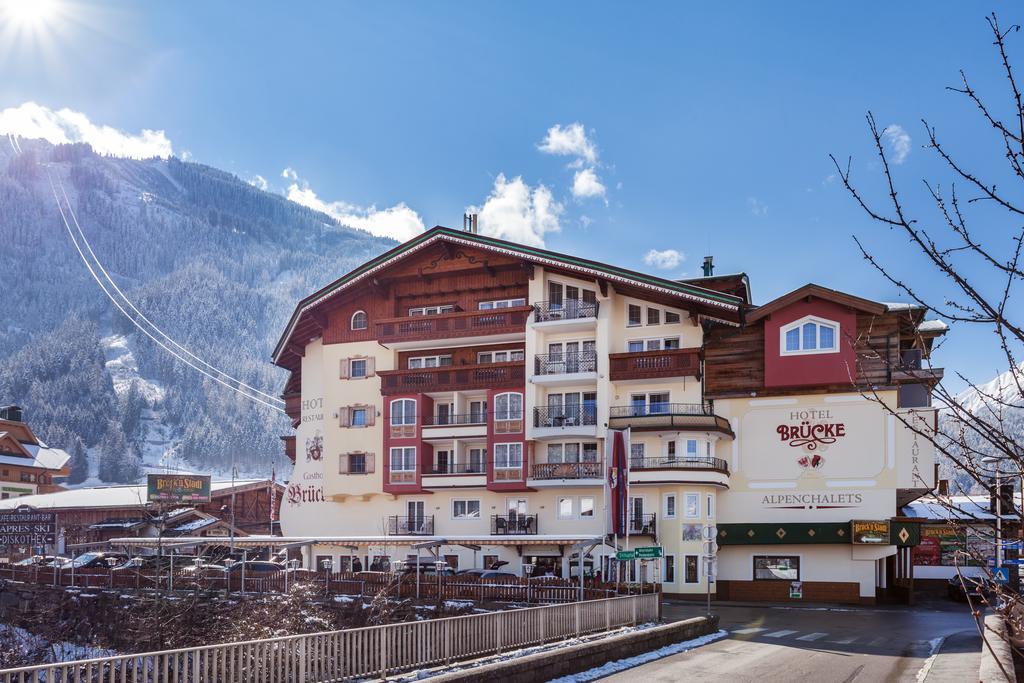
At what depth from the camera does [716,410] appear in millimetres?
52500

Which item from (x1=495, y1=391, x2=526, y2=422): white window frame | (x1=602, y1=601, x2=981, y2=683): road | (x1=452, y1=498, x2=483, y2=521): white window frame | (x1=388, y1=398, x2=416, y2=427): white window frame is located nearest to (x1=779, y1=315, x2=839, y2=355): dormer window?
(x1=602, y1=601, x2=981, y2=683): road

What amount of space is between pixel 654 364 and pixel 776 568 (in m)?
12.3

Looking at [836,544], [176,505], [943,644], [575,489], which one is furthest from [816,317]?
[176,505]

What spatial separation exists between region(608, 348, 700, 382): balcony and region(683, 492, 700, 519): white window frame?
6347mm

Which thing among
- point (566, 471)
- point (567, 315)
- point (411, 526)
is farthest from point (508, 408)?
point (411, 526)

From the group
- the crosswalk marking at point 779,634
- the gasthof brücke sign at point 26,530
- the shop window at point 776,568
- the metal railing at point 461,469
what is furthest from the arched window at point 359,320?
the crosswalk marking at point 779,634

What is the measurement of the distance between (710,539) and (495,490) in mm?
21217

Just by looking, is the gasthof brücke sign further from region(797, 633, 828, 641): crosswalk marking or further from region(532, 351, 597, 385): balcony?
region(797, 633, 828, 641): crosswalk marking

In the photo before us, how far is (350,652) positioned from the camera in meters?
17.6

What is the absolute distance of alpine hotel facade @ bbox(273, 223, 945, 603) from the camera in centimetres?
4950

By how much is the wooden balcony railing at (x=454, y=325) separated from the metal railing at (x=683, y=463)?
10466 mm

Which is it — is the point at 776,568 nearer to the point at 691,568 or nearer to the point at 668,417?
the point at 691,568

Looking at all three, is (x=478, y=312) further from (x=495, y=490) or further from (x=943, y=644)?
(x=943, y=644)

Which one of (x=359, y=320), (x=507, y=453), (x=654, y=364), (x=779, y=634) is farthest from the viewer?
(x=359, y=320)
